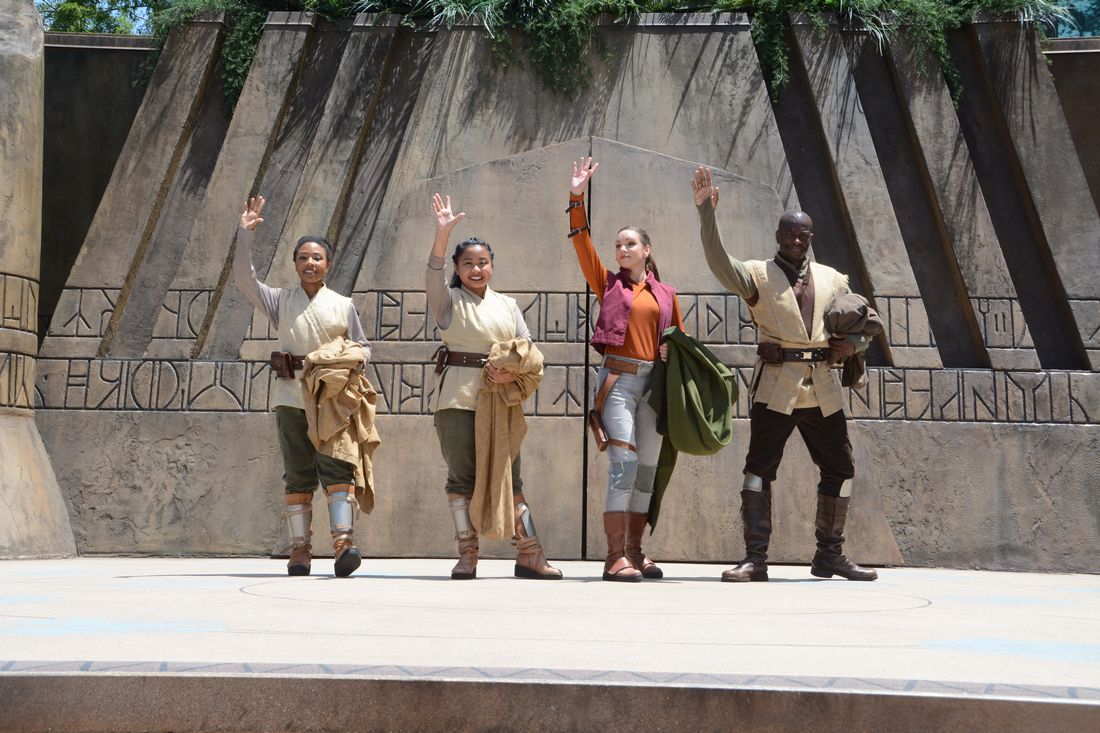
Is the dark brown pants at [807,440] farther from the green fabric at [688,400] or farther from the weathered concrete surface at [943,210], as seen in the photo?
the weathered concrete surface at [943,210]

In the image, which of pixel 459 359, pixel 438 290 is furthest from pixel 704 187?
pixel 459 359

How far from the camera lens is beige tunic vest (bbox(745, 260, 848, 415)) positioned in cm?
578

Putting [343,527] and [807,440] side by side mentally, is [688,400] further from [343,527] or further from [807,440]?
[343,527]

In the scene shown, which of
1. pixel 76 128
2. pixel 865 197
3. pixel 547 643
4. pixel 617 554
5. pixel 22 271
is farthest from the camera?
pixel 76 128

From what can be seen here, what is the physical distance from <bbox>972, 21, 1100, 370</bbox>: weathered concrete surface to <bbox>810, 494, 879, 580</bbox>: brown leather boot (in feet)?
12.9

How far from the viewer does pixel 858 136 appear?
29.9ft

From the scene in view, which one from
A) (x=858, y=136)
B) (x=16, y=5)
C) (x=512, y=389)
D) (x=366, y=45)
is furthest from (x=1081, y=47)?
(x=16, y=5)

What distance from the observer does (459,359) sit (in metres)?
5.78

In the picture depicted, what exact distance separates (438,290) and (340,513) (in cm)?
129

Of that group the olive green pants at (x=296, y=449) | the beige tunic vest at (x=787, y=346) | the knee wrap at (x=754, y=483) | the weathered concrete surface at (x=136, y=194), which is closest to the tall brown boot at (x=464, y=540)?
the olive green pants at (x=296, y=449)

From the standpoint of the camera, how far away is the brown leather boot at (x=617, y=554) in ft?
17.9

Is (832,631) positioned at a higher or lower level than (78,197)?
lower

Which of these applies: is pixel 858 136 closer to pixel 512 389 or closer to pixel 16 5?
pixel 512 389

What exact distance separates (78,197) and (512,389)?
633 cm
